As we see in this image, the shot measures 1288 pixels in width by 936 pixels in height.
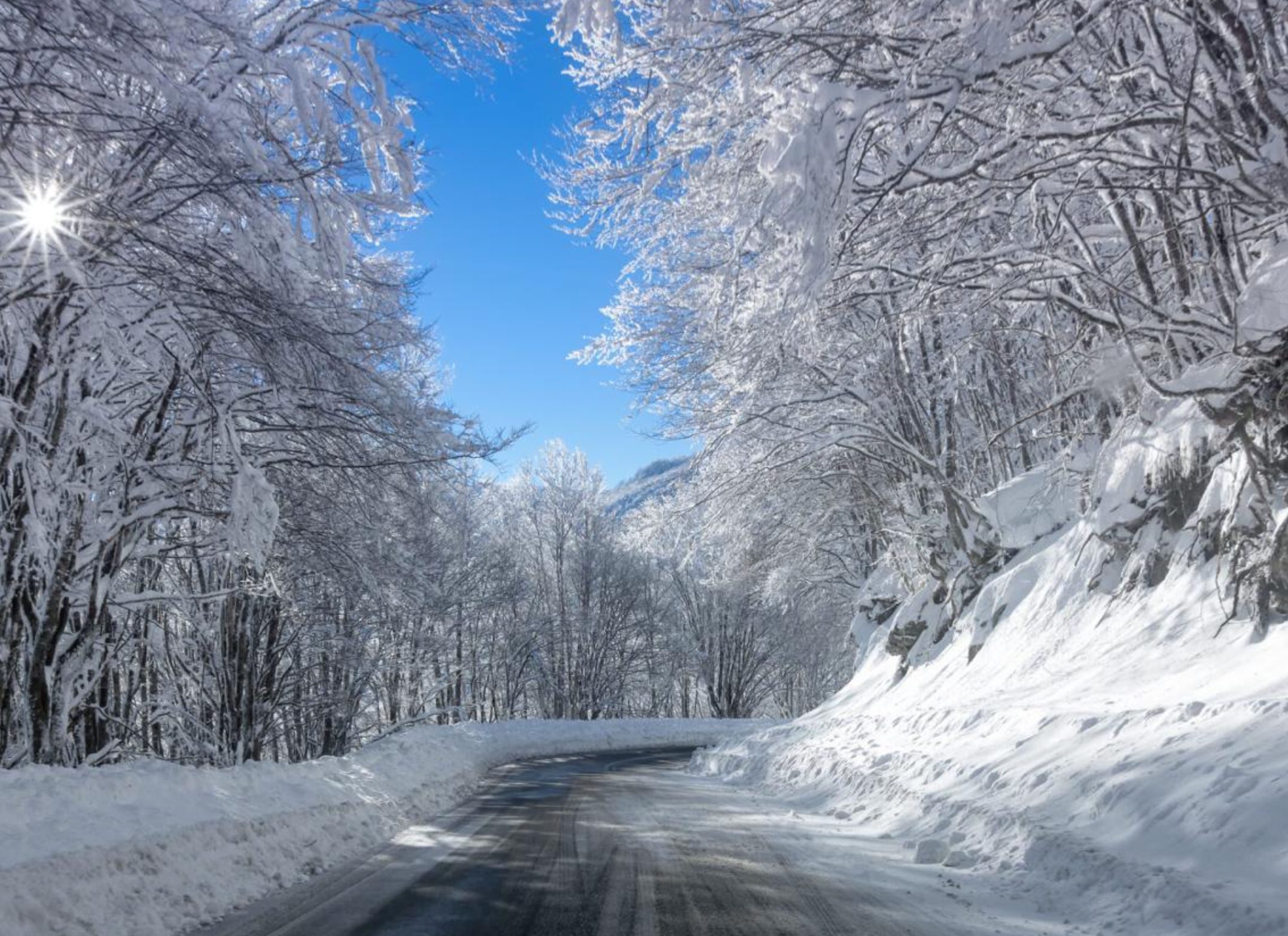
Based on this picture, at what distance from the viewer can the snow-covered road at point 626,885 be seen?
483 cm

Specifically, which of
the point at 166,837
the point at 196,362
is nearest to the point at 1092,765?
the point at 166,837

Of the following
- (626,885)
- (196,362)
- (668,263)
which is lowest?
(626,885)

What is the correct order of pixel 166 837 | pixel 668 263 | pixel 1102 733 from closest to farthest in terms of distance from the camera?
pixel 166 837 → pixel 1102 733 → pixel 668 263

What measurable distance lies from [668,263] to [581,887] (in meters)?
8.79

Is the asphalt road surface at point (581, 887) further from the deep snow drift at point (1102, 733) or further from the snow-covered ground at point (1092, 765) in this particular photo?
the deep snow drift at point (1102, 733)

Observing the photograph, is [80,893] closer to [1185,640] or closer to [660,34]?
[660,34]

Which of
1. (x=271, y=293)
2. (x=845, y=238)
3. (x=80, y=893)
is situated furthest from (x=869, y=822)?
(x=271, y=293)

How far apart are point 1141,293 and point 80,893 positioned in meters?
9.62

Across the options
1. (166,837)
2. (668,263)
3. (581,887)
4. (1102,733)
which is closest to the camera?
(166,837)

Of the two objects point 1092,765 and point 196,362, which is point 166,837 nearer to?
point 196,362

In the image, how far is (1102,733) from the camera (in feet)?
21.0

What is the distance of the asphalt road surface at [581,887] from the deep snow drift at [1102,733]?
120 cm

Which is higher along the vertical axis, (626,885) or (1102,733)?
(1102,733)

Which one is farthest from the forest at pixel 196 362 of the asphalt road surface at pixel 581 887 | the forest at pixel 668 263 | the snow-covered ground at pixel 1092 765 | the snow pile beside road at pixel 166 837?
the snow-covered ground at pixel 1092 765
